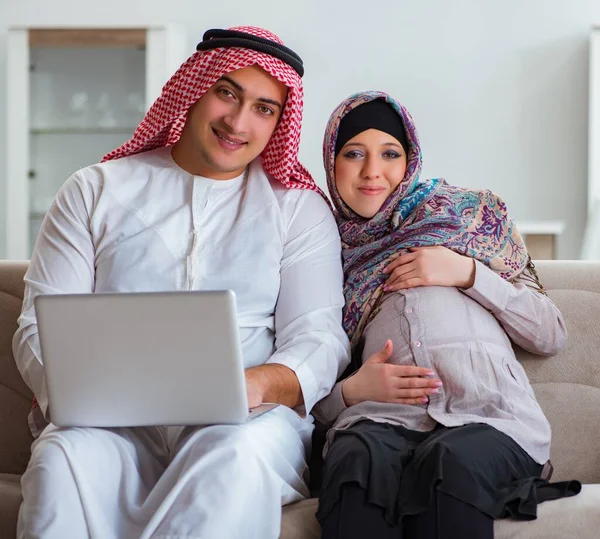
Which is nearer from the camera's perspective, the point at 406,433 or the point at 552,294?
the point at 406,433

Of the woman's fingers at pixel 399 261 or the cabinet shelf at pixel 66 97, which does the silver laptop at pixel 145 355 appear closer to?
the woman's fingers at pixel 399 261

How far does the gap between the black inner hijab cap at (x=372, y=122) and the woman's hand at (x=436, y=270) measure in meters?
0.34

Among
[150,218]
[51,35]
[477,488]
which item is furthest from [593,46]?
[477,488]

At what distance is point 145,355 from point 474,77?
4.07 meters

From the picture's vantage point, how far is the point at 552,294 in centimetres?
233

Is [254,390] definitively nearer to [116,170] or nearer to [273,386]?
[273,386]

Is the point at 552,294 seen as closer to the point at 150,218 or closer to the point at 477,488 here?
the point at 477,488

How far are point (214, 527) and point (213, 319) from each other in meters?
0.35

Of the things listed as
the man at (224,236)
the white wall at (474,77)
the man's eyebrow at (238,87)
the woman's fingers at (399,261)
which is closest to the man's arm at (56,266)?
the man at (224,236)

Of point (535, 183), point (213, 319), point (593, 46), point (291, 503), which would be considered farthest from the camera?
point (535, 183)

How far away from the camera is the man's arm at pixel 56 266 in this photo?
1.95 metres

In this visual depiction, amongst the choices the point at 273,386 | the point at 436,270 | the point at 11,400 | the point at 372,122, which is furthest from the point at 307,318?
the point at 11,400

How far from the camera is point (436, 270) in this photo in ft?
6.99

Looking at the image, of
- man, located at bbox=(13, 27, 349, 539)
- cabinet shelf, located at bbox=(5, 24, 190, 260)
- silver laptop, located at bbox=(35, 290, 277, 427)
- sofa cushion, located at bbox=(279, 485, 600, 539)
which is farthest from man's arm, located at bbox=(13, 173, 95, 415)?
cabinet shelf, located at bbox=(5, 24, 190, 260)
